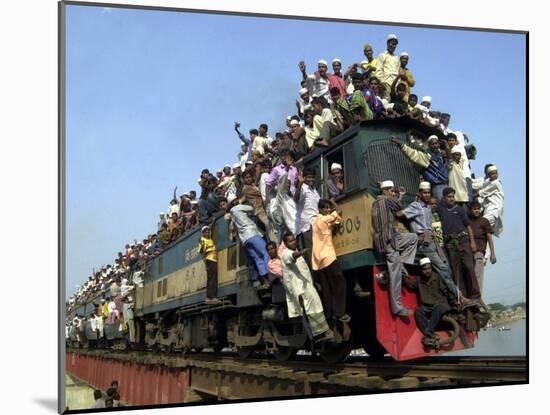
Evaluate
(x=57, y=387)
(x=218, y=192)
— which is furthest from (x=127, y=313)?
(x=57, y=387)

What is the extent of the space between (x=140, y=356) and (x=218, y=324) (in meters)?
1.46

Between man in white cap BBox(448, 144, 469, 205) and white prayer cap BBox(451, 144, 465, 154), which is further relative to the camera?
white prayer cap BBox(451, 144, 465, 154)

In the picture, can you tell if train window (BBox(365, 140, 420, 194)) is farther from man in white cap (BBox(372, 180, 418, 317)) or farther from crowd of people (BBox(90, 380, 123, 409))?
crowd of people (BBox(90, 380, 123, 409))

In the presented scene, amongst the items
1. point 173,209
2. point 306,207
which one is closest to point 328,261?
point 306,207

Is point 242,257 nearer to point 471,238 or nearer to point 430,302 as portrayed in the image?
point 430,302

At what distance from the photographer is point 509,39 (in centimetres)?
1105

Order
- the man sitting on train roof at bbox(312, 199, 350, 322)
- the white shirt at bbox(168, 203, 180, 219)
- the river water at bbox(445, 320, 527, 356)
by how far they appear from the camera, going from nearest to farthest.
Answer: the man sitting on train roof at bbox(312, 199, 350, 322)
the river water at bbox(445, 320, 527, 356)
the white shirt at bbox(168, 203, 180, 219)

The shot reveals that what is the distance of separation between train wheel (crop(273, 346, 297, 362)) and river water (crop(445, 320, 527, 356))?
2.14 metres

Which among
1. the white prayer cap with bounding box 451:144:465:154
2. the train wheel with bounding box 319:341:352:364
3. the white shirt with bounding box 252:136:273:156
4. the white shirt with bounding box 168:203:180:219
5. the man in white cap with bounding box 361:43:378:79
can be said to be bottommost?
the train wheel with bounding box 319:341:352:364

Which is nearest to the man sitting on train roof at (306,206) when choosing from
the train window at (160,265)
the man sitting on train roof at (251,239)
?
the man sitting on train roof at (251,239)

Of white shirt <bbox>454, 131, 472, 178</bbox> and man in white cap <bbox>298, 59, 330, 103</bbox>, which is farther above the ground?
man in white cap <bbox>298, 59, 330, 103</bbox>

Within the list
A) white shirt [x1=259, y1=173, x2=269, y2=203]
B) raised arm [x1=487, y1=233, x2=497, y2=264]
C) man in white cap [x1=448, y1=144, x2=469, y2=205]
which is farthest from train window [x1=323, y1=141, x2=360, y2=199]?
raised arm [x1=487, y1=233, x2=497, y2=264]

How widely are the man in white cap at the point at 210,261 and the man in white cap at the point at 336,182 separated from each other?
3.11 m

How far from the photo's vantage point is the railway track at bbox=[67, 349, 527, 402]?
879cm
